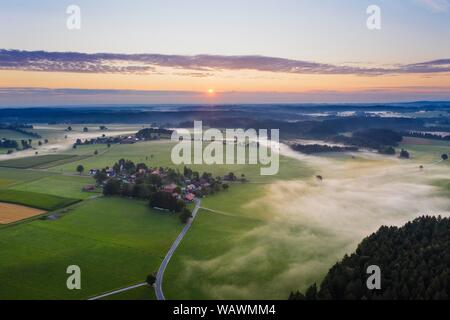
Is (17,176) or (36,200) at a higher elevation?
(17,176)

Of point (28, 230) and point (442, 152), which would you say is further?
point (442, 152)

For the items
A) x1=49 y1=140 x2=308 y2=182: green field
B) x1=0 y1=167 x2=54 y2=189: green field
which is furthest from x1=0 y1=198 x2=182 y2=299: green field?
x1=49 y1=140 x2=308 y2=182: green field

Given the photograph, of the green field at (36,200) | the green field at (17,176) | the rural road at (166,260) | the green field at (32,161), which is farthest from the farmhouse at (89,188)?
the green field at (32,161)

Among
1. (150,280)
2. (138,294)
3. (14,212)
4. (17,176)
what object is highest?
(17,176)

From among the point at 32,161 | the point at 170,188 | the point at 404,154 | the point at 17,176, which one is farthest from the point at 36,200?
the point at 404,154

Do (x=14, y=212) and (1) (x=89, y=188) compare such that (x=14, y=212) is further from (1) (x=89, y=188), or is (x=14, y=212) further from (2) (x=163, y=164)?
(2) (x=163, y=164)
